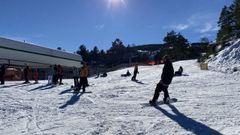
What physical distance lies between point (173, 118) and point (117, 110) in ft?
8.36

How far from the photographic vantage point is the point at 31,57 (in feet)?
Answer: 173

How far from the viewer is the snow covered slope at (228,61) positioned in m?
29.1

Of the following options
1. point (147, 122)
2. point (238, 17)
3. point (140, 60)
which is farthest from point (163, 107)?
point (140, 60)

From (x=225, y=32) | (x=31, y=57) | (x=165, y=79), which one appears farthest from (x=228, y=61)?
(x=31, y=57)

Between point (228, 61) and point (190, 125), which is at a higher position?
point (228, 61)

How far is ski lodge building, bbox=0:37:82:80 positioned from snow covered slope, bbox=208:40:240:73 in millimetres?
23827

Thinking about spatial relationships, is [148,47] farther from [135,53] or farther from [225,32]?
[225,32]

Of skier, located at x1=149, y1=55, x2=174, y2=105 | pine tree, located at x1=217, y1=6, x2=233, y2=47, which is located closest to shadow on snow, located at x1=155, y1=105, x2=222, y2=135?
skier, located at x1=149, y1=55, x2=174, y2=105

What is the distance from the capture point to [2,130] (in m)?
8.52

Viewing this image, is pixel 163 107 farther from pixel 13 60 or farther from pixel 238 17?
pixel 13 60

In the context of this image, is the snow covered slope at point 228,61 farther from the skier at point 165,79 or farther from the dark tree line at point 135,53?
the dark tree line at point 135,53

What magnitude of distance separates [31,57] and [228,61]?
3200 cm

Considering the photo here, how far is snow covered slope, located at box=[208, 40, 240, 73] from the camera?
29.1 meters

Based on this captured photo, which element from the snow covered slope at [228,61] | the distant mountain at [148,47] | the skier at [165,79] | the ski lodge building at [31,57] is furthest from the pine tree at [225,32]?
the distant mountain at [148,47]
